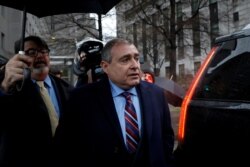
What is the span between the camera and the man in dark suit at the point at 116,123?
2361 millimetres

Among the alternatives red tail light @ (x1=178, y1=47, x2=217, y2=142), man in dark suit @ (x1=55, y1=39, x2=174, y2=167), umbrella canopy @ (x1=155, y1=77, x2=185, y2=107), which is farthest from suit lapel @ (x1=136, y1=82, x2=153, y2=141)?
umbrella canopy @ (x1=155, y1=77, x2=185, y2=107)

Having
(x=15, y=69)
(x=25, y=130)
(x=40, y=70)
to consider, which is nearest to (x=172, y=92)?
(x=40, y=70)

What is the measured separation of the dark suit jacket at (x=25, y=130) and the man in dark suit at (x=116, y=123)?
104 mm

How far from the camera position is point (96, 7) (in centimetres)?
321

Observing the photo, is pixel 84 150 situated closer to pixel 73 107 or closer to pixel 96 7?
pixel 73 107

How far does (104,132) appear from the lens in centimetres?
237

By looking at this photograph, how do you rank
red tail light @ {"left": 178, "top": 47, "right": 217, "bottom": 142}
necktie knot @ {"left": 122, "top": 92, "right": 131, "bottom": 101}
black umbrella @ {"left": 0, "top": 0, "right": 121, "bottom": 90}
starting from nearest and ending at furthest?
1. necktie knot @ {"left": 122, "top": 92, "right": 131, "bottom": 101}
2. black umbrella @ {"left": 0, "top": 0, "right": 121, "bottom": 90}
3. red tail light @ {"left": 178, "top": 47, "right": 217, "bottom": 142}

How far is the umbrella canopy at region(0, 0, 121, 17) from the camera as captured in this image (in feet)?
8.71

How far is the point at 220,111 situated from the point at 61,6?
1.41 m

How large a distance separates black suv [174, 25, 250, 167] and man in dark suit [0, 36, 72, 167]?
106cm

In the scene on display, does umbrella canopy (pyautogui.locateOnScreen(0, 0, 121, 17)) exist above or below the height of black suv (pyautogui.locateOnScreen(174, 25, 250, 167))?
above

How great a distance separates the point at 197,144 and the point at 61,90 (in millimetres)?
1073

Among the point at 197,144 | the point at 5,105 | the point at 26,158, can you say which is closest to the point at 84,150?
the point at 26,158

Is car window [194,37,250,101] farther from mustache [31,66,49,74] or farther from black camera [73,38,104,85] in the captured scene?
mustache [31,66,49,74]
